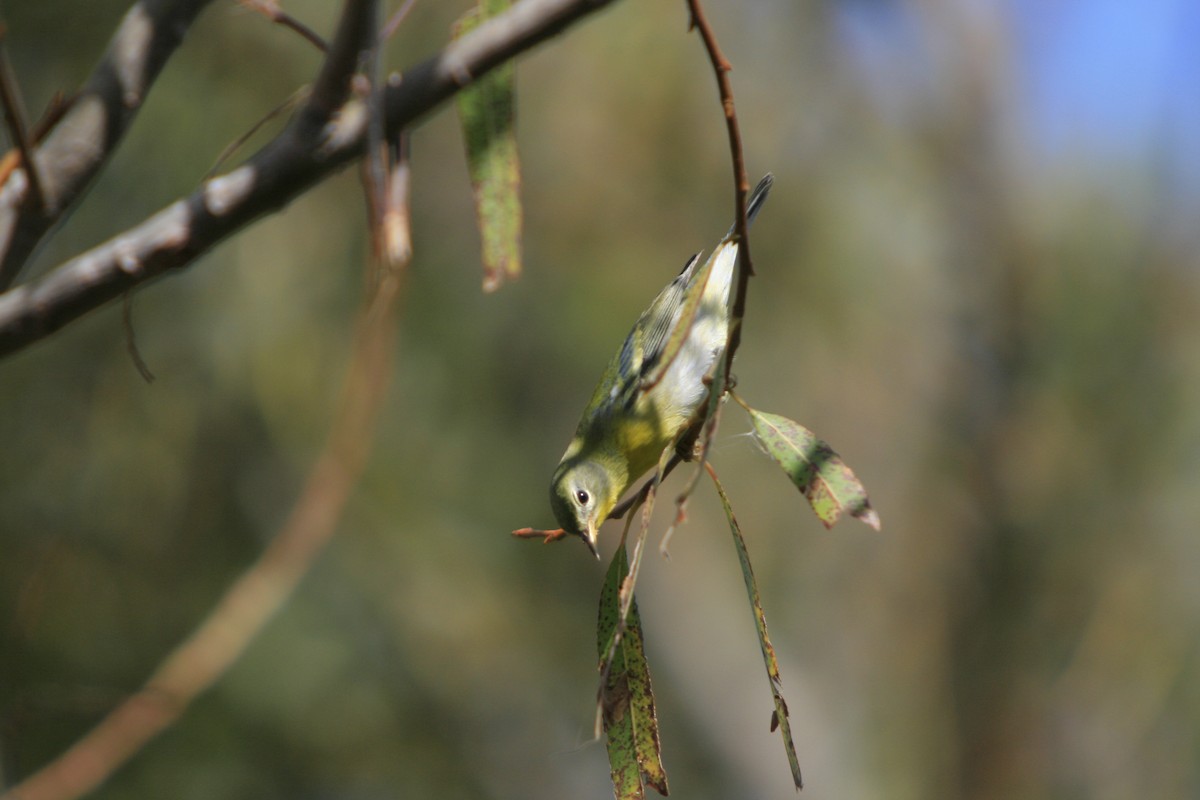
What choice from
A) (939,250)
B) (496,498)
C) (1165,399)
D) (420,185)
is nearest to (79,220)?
(420,185)

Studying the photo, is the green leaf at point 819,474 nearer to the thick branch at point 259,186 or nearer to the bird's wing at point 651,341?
the thick branch at point 259,186

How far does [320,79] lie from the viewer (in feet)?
3.90

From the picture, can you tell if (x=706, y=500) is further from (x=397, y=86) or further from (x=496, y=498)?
(x=397, y=86)

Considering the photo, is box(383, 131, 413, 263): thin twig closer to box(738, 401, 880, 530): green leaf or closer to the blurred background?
box(738, 401, 880, 530): green leaf

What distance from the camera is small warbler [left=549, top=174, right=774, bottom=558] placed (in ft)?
9.55

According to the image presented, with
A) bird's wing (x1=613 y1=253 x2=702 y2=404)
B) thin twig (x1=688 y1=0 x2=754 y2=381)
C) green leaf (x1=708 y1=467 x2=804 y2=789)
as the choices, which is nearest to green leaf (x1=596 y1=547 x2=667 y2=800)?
green leaf (x1=708 y1=467 x2=804 y2=789)

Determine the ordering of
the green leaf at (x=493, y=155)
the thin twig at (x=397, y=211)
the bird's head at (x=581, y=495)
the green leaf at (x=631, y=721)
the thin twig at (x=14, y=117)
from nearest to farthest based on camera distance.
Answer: the thin twig at (x=397, y=211)
the thin twig at (x=14, y=117)
the green leaf at (x=493, y=155)
the green leaf at (x=631, y=721)
the bird's head at (x=581, y=495)

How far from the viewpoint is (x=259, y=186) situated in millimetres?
1177

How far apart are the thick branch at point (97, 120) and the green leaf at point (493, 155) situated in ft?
1.45

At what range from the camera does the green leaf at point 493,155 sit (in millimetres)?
1348

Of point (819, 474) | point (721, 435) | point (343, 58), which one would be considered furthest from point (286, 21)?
point (721, 435)

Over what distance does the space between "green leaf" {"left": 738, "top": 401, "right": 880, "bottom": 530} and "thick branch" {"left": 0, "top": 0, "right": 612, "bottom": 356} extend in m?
0.67

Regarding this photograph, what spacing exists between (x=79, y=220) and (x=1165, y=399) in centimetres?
733

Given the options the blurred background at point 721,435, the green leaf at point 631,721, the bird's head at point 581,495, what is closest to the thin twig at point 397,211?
the green leaf at point 631,721
